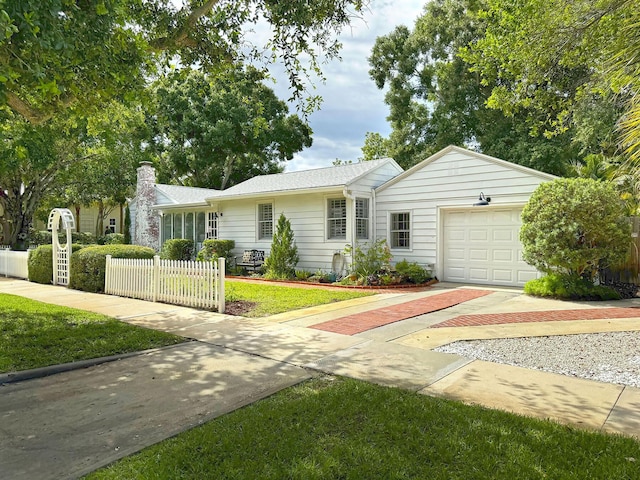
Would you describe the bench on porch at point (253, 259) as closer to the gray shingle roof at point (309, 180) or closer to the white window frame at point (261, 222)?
the white window frame at point (261, 222)

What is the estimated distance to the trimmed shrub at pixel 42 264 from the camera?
12.8 metres

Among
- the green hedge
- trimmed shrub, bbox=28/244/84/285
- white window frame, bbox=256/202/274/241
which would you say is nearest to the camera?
trimmed shrub, bbox=28/244/84/285

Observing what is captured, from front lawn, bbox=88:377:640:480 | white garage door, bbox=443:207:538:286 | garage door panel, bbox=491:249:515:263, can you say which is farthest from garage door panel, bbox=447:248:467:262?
front lawn, bbox=88:377:640:480

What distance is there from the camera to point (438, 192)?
40.9 feet

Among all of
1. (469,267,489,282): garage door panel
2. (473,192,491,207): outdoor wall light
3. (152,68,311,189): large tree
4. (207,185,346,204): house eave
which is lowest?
(469,267,489,282): garage door panel

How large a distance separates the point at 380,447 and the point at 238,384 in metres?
1.88

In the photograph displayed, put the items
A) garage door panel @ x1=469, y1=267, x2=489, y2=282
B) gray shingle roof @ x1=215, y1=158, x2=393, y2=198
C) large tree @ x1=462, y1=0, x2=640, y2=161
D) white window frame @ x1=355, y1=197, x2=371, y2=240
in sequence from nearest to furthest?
large tree @ x1=462, y1=0, x2=640, y2=161
garage door panel @ x1=469, y1=267, x2=489, y2=282
white window frame @ x1=355, y1=197, x2=371, y2=240
gray shingle roof @ x1=215, y1=158, x2=393, y2=198

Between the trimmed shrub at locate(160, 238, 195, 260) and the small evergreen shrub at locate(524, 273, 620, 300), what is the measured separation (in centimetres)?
1379

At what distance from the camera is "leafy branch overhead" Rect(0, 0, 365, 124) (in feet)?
13.5

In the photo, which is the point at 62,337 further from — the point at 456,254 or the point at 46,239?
the point at 46,239

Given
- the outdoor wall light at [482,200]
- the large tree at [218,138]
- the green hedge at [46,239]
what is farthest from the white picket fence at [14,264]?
the outdoor wall light at [482,200]

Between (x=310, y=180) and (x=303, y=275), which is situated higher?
(x=310, y=180)

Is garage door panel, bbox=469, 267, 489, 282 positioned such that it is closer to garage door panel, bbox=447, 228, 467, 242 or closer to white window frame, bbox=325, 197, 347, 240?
garage door panel, bbox=447, 228, 467, 242

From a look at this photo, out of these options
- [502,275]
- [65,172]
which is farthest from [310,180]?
[65,172]
